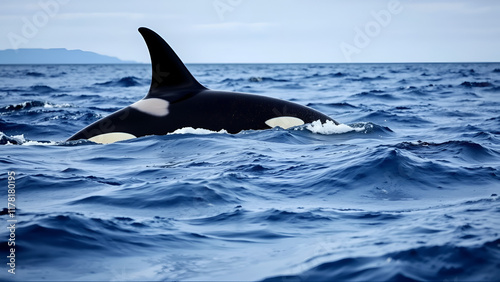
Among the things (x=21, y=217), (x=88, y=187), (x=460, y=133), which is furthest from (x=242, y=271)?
(x=460, y=133)

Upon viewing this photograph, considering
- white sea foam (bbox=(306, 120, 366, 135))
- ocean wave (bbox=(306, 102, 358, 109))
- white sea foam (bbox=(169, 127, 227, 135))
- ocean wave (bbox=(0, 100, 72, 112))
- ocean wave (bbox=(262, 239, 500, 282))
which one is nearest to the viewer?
ocean wave (bbox=(262, 239, 500, 282))

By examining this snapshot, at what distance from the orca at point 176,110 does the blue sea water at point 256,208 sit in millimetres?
186

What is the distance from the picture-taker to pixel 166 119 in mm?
10367

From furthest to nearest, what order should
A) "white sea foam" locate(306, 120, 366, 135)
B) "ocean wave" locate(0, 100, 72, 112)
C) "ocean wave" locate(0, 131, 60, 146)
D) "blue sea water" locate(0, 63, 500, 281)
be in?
"ocean wave" locate(0, 100, 72, 112) → "ocean wave" locate(0, 131, 60, 146) → "white sea foam" locate(306, 120, 366, 135) → "blue sea water" locate(0, 63, 500, 281)

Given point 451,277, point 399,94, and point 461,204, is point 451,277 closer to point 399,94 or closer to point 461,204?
point 461,204

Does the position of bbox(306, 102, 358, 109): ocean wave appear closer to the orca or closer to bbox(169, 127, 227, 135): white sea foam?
the orca

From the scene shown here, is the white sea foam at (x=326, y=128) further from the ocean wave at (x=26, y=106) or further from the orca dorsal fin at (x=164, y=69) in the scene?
the ocean wave at (x=26, y=106)

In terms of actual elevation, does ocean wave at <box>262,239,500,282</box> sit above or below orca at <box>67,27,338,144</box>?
below

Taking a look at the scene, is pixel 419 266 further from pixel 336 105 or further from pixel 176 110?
pixel 336 105

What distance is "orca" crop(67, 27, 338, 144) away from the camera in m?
10.4

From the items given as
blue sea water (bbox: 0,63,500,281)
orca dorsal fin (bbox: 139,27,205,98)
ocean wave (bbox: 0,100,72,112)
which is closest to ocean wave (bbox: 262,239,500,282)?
blue sea water (bbox: 0,63,500,281)

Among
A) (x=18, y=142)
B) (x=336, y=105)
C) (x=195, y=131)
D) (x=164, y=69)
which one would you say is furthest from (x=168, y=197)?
(x=336, y=105)

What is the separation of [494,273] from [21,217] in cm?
392

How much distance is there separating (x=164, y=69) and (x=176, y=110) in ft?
2.30
